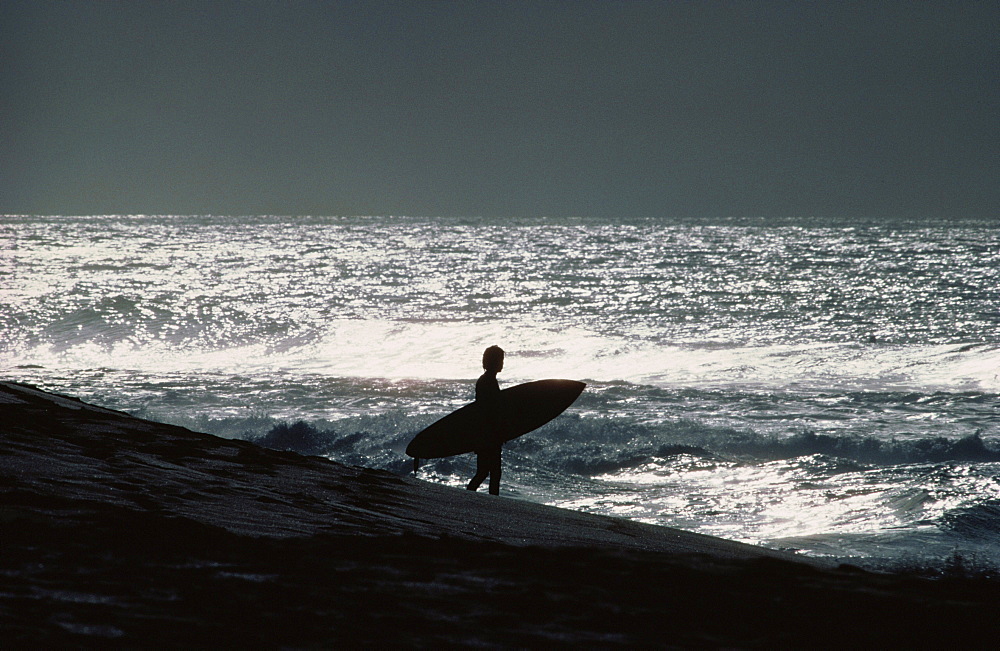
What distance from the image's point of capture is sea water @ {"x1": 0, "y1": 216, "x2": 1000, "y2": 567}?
1145cm

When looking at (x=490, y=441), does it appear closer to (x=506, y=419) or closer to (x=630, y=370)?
(x=506, y=419)

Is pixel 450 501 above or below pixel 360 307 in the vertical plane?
below

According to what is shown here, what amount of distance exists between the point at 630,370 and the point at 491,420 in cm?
1729

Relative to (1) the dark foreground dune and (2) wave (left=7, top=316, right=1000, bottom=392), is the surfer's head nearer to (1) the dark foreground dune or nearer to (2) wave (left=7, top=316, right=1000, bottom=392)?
(1) the dark foreground dune

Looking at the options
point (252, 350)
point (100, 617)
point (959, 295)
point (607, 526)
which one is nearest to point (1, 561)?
point (100, 617)

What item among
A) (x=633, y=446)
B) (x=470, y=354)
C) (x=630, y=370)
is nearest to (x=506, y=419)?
(x=633, y=446)

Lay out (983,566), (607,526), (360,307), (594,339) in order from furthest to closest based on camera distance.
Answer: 1. (360,307)
2. (594,339)
3. (983,566)
4. (607,526)

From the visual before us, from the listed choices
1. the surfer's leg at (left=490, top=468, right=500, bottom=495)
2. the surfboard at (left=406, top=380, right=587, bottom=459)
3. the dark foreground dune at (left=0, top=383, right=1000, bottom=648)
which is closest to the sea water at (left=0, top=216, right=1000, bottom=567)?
the surfboard at (left=406, top=380, right=587, bottom=459)

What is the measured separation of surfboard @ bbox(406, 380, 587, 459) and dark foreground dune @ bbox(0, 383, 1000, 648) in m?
5.63

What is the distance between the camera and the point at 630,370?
25094 mm

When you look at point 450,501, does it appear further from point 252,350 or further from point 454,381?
point 252,350

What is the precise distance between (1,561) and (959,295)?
46767mm

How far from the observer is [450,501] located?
5.37 m

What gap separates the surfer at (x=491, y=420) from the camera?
323 inches
